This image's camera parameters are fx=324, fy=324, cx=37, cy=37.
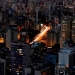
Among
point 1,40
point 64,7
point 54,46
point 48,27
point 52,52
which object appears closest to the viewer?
point 52,52

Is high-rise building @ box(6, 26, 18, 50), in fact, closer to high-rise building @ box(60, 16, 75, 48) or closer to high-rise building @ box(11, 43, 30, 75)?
high-rise building @ box(60, 16, 75, 48)

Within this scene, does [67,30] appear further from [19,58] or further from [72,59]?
[19,58]

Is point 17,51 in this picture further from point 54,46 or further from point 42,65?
point 54,46

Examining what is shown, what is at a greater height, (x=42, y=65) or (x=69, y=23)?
(x=69, y=23)

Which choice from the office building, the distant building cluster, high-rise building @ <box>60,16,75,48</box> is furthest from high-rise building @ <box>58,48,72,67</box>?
high-rise building @ <box>60,16,75,48</box>

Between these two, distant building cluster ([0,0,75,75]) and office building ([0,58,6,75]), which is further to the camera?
distant building cluster ([0,0,75,75])

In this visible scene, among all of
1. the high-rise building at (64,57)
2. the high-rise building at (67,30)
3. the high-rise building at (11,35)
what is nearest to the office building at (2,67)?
the high-rise building at (64,57)

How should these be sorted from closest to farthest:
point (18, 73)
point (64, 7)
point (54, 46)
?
point (18, 73) < point (54, 46) < point (64, 7)

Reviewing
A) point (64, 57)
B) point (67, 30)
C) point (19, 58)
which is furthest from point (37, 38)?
point (64, 57)

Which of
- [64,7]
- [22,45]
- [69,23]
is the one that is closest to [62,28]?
[69,23]

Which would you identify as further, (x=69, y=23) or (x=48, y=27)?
(x=48, y=27)
